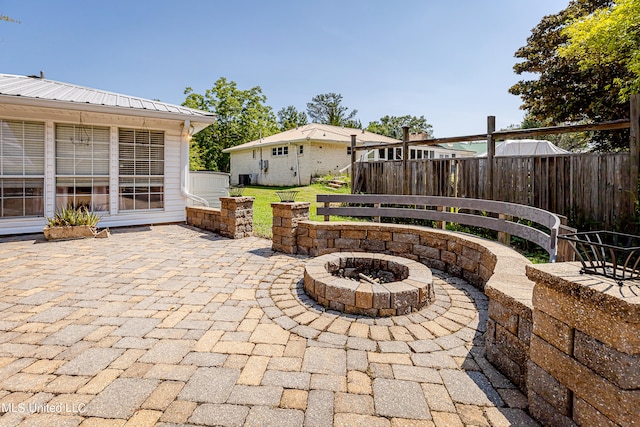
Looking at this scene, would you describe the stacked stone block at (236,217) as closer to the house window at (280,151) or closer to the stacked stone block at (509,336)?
the stacked stone block at (509,336)

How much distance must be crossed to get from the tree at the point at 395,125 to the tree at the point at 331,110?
2821mm

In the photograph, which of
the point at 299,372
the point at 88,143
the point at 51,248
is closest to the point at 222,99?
the point at 88,143

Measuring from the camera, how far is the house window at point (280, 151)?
19236 mm

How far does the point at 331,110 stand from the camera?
4009 centimetres

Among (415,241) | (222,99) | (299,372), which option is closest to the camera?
(299,372)

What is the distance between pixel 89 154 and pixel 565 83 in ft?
43.2

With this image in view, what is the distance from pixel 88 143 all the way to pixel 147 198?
1.69 meters

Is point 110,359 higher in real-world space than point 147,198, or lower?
lower

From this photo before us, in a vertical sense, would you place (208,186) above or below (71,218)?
above

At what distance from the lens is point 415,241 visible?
4691 millimetres

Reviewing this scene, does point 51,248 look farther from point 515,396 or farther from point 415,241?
point 515,396

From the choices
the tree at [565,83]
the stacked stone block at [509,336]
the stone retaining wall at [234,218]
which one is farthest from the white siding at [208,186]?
the tree at [565,83]

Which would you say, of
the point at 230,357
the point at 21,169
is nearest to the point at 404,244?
the point at 230,357

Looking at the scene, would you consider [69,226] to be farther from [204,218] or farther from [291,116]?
[291,116]
